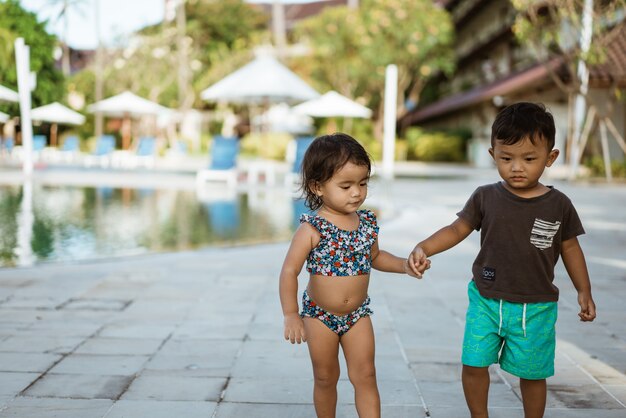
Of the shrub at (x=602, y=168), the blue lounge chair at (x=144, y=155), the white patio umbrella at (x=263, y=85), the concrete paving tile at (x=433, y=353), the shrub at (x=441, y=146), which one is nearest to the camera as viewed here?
the concrete paving tile at (x=433, y=353)

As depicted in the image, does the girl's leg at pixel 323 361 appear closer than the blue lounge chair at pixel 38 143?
Yes

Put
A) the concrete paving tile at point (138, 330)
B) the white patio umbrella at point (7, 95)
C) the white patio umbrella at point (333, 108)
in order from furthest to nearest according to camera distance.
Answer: the white patio umbrella at point (333, 108) < the white patio umbrella at point (7, 95) < the concrete paving tile at point (138, 330)

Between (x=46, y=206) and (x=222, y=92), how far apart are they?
20.1 ft

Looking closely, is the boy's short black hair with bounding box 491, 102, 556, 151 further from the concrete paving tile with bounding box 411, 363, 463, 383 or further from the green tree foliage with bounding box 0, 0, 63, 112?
the green tree foliage with bounding box 0, 0, 63, 112

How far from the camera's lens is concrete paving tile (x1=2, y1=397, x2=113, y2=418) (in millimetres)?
2754

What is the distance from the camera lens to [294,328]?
2342 millimetres

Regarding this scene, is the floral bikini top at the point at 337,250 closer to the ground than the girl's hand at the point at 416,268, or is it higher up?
higher up

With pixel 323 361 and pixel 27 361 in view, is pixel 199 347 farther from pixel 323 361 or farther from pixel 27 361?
pixel 323 361

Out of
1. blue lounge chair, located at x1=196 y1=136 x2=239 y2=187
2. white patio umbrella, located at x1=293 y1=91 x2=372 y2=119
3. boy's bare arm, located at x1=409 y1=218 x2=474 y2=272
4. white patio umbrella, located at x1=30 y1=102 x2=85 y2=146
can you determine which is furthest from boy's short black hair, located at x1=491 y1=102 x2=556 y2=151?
white patio umbrella, located at x1=293 y1=91 x2=372 y2=119

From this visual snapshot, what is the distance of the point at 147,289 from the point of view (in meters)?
5.20

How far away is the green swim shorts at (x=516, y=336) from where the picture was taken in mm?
2486

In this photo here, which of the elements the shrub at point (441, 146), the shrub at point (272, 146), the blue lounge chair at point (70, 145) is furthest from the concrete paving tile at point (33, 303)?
the shrub at point (441, 146)

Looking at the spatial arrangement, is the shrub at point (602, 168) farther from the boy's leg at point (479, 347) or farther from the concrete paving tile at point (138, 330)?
the boy's leg at point (479, 347)

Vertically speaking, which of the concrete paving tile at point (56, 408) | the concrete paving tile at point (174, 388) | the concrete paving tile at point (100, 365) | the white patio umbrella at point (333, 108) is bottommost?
the concrete paving tile at point (174, 388)
